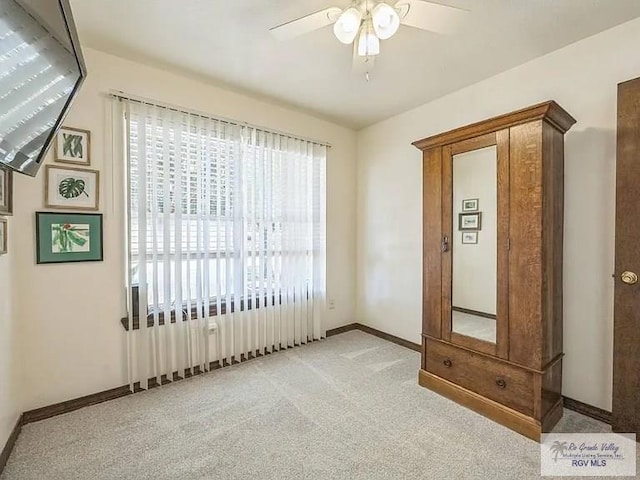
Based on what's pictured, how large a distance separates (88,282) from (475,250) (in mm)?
2752

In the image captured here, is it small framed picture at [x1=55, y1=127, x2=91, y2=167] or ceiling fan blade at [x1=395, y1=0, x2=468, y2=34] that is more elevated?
ceiling fan blade at [x1=395, y1=0, x2=468, y2=34]

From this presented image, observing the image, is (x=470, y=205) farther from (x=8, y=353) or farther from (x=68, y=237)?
Answer: (x=8, y=353)

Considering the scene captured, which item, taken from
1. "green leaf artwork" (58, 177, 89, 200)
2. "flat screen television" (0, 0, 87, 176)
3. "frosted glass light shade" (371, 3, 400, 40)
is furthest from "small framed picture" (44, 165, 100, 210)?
"frosted glass light shade" (371, 3, 400, 40)

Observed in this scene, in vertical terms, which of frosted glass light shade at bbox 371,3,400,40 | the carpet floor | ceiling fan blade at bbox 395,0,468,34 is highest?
ceiling fan blade at bbox 395,0,468,34

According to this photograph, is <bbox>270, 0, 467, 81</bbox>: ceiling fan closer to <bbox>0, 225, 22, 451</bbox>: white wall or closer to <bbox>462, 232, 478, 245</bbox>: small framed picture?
<bbox>462, 232, 478, 245</bbox>: small framed picture

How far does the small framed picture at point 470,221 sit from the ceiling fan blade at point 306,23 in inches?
58.7

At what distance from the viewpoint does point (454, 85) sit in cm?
268

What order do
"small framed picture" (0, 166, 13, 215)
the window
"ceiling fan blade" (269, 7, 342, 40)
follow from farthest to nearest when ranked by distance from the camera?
1. the window
2. "small framed picture" (0, 166, 13, 215)
3. "ceiling fan blade" (269, 7, 342, 40)

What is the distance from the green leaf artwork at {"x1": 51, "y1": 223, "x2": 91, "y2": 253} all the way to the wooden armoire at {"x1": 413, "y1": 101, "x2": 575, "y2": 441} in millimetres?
2503

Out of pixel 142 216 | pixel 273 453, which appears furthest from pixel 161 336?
pixel 273 453

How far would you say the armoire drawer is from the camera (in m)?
1.86

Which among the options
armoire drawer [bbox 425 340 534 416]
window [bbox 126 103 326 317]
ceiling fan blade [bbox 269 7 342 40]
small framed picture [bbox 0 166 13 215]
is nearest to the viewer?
ceiling fan blade [bbox 269 7 342 40]

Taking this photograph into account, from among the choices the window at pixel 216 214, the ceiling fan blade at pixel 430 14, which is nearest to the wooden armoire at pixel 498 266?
the ceiling fan blade at pixel 430 14

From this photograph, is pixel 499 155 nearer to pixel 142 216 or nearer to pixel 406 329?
pixel 406 329
